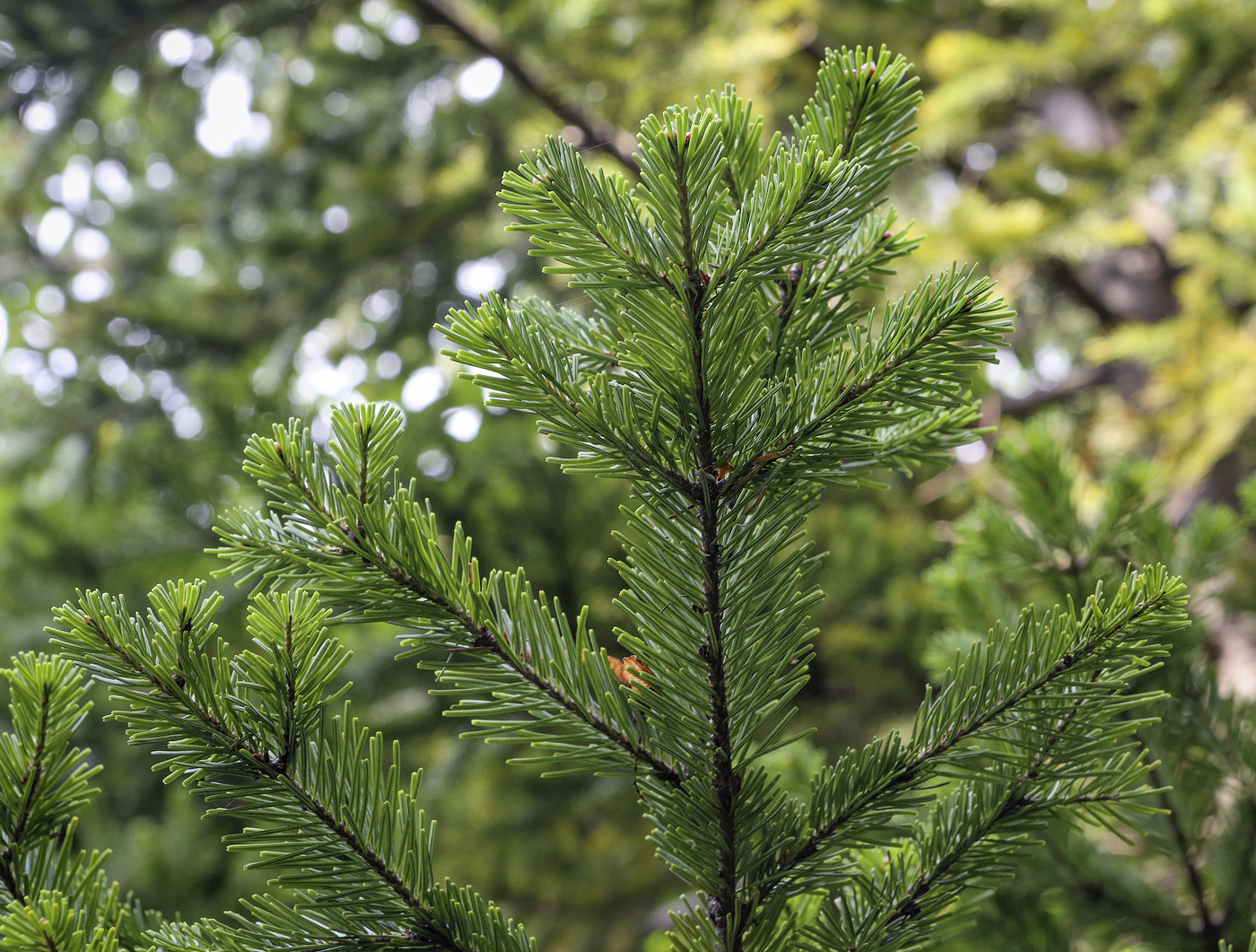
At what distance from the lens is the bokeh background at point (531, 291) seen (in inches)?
89.6

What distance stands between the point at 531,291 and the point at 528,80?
2.61 ft

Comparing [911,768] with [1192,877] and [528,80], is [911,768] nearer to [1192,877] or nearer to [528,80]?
[1192,877]

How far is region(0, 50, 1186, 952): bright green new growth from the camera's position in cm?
59

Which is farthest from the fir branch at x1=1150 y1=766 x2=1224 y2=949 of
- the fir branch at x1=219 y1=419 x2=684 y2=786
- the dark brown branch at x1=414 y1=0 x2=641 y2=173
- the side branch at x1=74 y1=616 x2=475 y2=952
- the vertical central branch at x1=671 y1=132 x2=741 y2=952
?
the dark brown branch at x1=414 y1=0 x2=641 y2=173

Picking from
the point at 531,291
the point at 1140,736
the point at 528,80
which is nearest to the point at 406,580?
the point at 1140,736

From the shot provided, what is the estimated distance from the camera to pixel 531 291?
10.3 feet

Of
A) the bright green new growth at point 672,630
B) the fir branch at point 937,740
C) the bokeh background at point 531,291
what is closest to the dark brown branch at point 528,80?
the bokeh background at point 531,291

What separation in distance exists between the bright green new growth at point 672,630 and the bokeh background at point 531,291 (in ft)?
1.67

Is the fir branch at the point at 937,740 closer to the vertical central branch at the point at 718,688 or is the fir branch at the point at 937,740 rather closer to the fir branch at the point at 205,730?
the vertical central branch at the point at 718,688

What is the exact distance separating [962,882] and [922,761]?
13cm

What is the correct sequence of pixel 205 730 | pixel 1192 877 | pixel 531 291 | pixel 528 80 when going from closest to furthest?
1. pixel 205 730
2. pixel 1192 877
3. pixel 528 80
4. pixel 531 291

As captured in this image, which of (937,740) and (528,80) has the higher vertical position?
(528,80)

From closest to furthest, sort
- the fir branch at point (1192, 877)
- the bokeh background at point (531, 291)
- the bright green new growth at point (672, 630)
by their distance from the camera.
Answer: the bright green new growth at point (672, 630)
the fir branch at point (1192, 877)
the bokeh background at point (531, 291)

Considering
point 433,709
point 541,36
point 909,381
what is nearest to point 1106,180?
point 541,36
